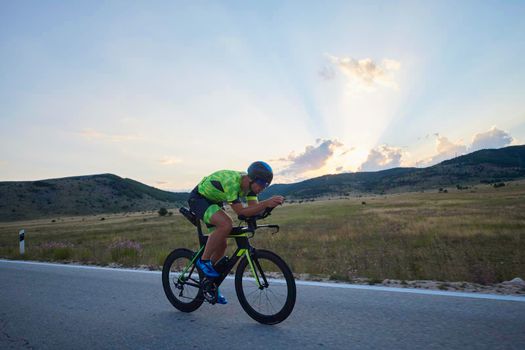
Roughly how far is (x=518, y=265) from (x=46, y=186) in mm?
150676

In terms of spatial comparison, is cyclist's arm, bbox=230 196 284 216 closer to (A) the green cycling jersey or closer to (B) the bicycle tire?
(A) the green cycling jersey

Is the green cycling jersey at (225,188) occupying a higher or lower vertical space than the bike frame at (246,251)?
higher

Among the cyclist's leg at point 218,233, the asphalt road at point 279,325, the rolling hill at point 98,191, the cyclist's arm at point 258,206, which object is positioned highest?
the rolling hill at point 98,191

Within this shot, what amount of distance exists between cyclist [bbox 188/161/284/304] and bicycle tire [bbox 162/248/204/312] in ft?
1.05

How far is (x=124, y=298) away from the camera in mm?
5801

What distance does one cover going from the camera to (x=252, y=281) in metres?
4.42

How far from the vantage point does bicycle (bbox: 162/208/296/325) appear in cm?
407

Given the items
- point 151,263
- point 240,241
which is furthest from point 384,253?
point 240,241

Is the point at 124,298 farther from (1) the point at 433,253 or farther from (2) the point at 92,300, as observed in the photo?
(1) the point at 433,253

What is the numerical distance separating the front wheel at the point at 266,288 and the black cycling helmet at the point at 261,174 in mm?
832

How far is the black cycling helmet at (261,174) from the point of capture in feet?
14.1

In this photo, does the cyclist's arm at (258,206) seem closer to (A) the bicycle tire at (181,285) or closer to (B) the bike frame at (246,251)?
(B) the bike frame at (246,251)

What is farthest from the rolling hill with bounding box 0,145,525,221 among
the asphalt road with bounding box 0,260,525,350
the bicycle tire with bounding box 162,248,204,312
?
the bicycle tire with bounding box 162,248,204,312

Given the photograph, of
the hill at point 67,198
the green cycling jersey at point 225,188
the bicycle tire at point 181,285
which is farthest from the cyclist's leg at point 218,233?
the hill at point 67,198
